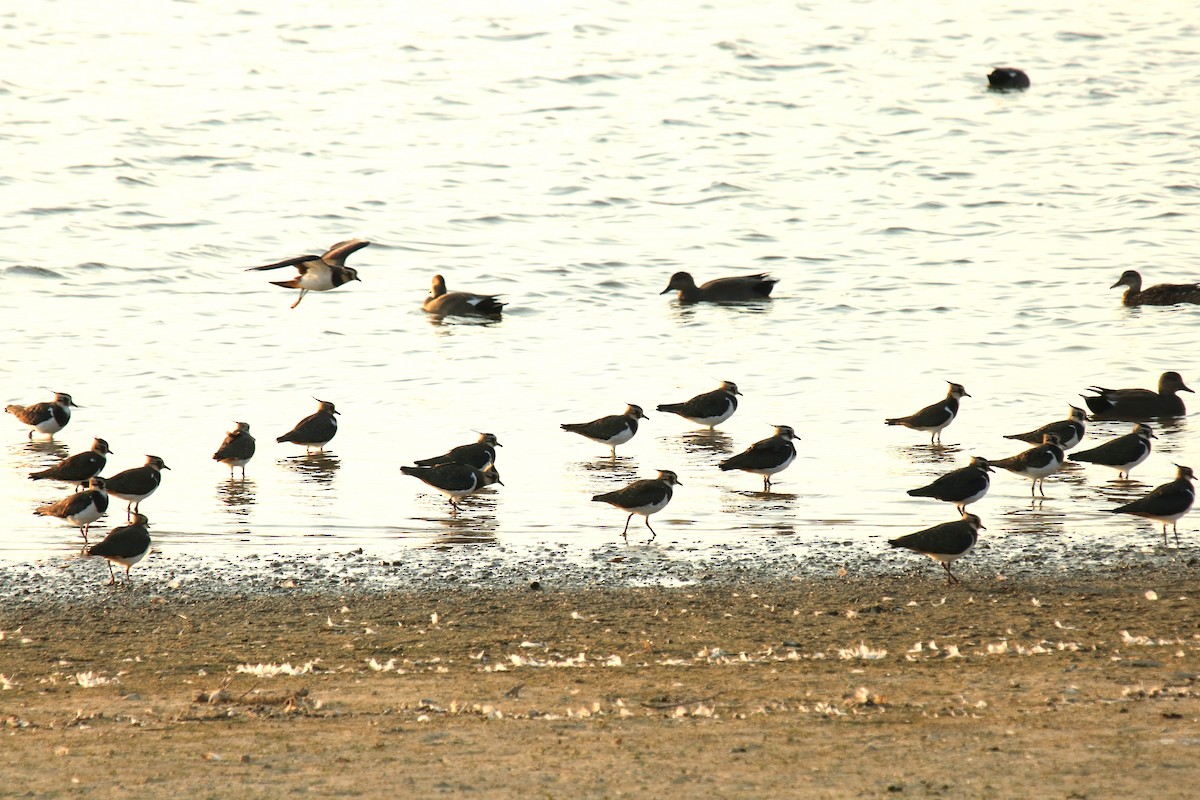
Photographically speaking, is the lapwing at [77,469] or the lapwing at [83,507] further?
the lapwing at [77,469]

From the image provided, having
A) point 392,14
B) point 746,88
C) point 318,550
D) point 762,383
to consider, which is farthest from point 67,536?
point 392,14

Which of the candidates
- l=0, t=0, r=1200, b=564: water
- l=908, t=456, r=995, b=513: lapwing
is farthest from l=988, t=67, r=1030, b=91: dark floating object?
l=908, t=456, r=995, b=513: lapwing

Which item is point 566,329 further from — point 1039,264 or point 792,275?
point 1039,264

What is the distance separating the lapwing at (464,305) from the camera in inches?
880

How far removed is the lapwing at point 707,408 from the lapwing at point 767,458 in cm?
236

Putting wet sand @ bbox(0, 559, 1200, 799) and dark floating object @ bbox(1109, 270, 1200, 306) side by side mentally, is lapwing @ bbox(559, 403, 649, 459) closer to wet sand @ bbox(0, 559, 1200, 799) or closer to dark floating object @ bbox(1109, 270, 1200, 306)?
wet sand @ bbox(0, 559, 1200, 799)

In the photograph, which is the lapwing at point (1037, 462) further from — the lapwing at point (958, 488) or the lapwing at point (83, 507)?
the lapwing at point (83, 507)

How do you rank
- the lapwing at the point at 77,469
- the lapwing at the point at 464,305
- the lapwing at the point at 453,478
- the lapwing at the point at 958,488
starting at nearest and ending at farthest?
Result: the lapwing at the point at 958,488, the lapwing at the point at 453,478, the lapwing at the point at 77,469, the lapwing at the point at 464,305

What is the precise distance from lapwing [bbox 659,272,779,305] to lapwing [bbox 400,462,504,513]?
1088cm

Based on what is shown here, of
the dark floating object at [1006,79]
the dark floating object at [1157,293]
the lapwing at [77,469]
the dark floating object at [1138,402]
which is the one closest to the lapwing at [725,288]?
the dark floating object at [1157,293]

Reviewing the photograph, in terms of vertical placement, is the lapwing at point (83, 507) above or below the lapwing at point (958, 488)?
above

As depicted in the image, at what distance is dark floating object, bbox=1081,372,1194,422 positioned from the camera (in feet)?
52.8

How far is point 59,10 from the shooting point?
46.3m

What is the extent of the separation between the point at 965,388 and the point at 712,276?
8.48 metres
